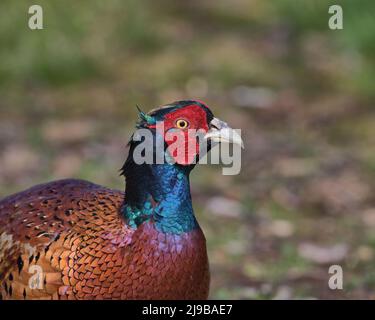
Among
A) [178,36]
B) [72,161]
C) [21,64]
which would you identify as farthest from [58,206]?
[178,36]

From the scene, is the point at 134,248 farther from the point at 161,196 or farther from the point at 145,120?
the point at 145,120

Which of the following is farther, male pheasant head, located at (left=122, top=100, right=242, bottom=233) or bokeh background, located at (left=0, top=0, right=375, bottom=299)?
bokeh background, located at (left=0, top=0, right=375, bottom=299)

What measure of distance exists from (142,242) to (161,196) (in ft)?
0.69

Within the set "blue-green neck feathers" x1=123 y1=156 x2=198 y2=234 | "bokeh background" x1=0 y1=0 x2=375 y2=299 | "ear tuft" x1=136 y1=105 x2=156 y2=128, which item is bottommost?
"blue-green neck feathers" x1=123 y1=156 x2=198 y2=234

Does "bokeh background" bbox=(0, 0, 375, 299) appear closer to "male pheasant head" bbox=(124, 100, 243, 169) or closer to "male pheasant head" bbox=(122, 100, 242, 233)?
"male pheasant head" bbox=(122, 100, 242, 233)

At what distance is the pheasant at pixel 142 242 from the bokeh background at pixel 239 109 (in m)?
1.35

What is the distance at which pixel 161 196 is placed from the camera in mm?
3678

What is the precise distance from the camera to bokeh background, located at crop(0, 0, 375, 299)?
5.70m

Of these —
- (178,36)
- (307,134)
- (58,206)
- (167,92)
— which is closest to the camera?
(58,206)

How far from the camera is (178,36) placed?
9172 millimetres

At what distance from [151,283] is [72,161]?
333 cm

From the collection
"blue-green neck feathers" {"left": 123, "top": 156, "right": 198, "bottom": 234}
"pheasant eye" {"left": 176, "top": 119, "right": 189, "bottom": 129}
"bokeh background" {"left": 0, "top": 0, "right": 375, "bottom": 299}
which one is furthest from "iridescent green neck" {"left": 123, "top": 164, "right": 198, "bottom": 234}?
"bokeh background" {"left": 0, "top": 0, "right": 375, "bottom": 299}

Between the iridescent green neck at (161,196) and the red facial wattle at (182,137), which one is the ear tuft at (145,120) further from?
the iridescent green neck at (161,196)
